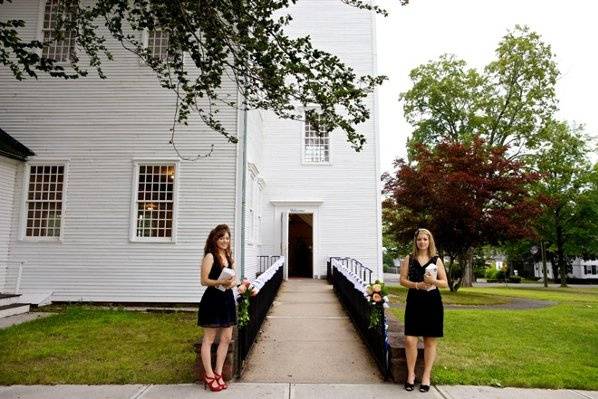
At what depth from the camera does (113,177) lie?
1137cm

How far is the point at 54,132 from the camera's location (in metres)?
11.5

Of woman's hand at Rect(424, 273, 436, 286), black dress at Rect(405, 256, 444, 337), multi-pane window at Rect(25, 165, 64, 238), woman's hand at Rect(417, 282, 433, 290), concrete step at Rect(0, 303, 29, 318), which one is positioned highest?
multi-pane window at Rect(25, 165, 64, 238)

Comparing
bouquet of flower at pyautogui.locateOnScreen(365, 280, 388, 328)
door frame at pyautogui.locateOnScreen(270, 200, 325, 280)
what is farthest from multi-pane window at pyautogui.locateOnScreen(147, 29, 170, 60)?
bouquet of flower at pyautogui.locateOnScreen(365, 280, 388, 328)

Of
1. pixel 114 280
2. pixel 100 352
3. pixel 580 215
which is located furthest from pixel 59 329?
pixel 580 215

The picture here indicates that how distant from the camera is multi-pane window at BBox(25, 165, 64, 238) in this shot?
1137 centimetres

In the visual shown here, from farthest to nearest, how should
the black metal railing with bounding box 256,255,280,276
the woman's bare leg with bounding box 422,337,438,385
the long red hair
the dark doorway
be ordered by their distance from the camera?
the dark doorway → the black metal railing with bounding box 256,255,280,276 → the long red hair → the woman's bare leg with bounding box 422,337,438,385

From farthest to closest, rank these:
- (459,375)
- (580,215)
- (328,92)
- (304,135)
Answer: (580,215) → (304,135) → (328,92) → (459,375)

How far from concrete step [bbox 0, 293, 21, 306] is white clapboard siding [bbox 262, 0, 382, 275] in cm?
879

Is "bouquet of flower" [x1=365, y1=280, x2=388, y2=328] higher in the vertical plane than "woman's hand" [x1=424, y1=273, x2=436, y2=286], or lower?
lower

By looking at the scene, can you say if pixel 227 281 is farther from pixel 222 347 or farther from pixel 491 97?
pixel 491 97

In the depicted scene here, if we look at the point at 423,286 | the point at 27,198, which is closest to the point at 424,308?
the point at 423,286

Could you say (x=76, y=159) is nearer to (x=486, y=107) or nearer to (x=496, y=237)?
(x=496, y=237)

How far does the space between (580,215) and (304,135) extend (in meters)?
27.2

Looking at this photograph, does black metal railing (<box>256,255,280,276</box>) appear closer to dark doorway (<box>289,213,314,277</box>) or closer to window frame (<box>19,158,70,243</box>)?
dark doorway (<box>289,213,314,277</box>)
